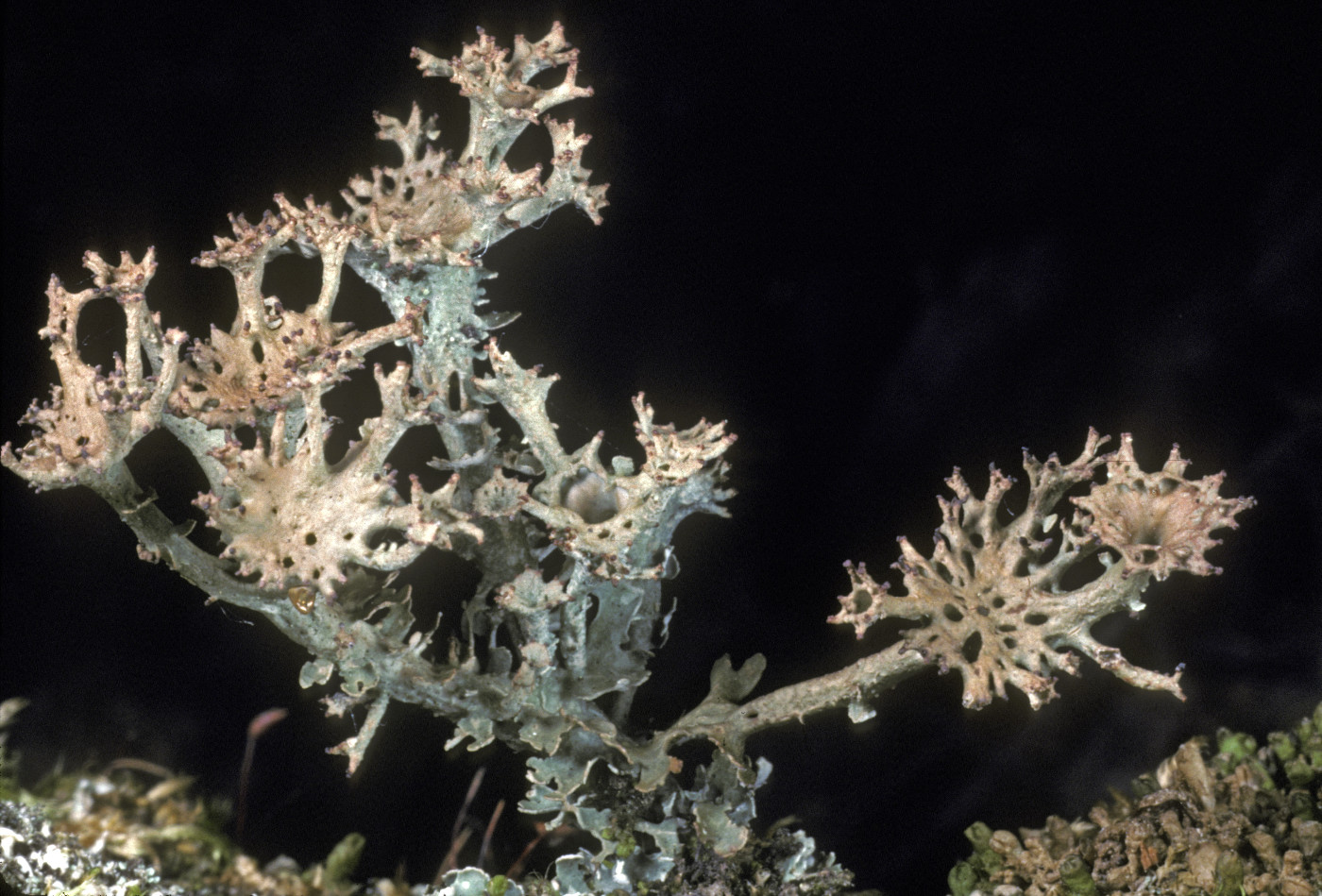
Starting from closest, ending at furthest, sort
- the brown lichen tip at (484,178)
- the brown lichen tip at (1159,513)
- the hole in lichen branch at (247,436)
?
the brown lichen tip at (1159,513) → the brown lichen tip at (484,178) → the hole in lichen branch at (247,436)

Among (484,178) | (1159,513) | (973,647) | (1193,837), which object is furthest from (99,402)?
(1193,837)

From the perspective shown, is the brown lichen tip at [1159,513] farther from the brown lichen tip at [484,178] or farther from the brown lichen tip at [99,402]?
the brown lichen tip at [99,402]

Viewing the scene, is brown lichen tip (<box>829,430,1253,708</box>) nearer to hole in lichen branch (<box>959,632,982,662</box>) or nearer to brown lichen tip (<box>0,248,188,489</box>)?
hole in lichen branch (<box>959,632,982,662</box>)

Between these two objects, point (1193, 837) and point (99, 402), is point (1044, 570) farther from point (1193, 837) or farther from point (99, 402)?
point (99, 402)

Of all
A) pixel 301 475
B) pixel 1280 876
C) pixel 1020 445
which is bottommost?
pixel 301 475

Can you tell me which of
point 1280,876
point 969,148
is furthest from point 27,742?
point 1280,876

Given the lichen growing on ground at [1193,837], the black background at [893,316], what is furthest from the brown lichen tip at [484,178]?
→ the lichen growing on ground at [1193,837]

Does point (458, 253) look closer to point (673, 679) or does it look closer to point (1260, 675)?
point (673, 679)

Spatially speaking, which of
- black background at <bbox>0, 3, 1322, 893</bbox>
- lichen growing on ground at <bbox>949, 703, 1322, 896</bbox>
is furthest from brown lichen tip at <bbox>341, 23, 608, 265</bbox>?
lichen growing on ground at <bbox>949, 703, 1322, 896</bbox>

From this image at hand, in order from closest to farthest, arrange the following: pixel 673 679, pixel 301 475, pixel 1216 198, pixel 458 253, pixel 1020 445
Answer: pixel 301 475 < pixel 458 253 < pixel 1216 198 < pixel 1020 445 < pixel 673 679
